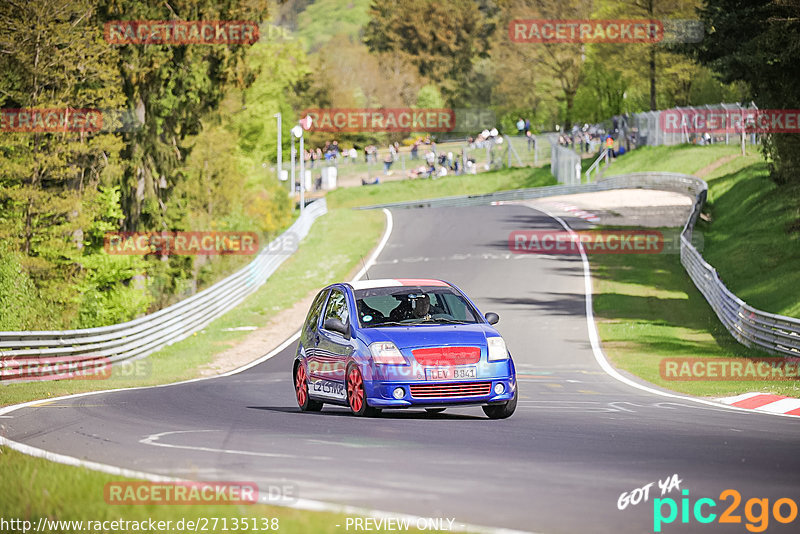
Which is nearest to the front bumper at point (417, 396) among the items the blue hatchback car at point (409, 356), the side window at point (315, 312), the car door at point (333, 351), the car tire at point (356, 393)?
the blue hatchback car at point (409, 356)

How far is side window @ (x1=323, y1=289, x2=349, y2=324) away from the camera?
578 inches

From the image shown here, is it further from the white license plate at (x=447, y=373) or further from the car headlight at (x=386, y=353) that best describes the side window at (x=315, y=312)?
the white license plate at (x=447, y=373)

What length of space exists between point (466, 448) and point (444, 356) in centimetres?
277

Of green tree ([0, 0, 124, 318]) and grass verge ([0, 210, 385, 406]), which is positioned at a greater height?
green tree ([0, 0, 124, 318])

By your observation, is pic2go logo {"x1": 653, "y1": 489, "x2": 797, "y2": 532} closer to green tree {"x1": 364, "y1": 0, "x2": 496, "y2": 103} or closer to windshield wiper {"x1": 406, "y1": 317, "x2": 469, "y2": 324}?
windshield wiper {"x1": 406, "y1": 317, "x2": 469, "y2": 324}

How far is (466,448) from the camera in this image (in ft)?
34.3

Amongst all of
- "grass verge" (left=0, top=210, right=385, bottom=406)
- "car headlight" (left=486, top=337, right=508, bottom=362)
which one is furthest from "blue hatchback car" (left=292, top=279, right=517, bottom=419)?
"grass verge" (left=0, top=210, right=385, bottom=406)

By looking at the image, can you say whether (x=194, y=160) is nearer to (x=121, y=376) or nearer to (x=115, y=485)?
(x=121, y=376)

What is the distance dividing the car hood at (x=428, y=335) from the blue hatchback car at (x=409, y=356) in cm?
1

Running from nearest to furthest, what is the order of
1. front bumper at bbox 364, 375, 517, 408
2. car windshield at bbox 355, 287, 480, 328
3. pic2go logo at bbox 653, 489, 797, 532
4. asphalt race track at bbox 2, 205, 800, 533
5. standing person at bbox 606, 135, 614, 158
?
pic2go logo at bbox 653, 489, 797, 532 < asphalt race track at bbox 2, 205, 800, 533 < front bumper at bbox 364, 375, 517, 408 < car windshield at bbox 355, 287, 480, 328 < standing person at bbox 606, 135, 614, 158

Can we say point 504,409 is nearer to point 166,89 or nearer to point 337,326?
point 337,326

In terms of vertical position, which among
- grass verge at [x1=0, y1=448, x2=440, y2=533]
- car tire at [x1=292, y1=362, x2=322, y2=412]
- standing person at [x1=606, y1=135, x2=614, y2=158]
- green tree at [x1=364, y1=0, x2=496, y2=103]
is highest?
green tree at [x1=364, y1=0, x2=496, y2=103]

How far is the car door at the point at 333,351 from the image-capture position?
14039mm

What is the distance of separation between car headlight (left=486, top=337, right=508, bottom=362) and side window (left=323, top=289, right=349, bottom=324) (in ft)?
6.25
